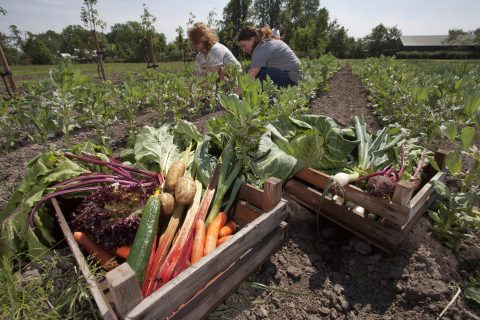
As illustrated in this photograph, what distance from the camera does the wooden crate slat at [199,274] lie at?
3.66 ft

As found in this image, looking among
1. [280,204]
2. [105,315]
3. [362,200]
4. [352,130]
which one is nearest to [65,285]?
[105,315]

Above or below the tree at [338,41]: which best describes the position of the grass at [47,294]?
below

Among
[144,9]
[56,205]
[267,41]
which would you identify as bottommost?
[56,205]

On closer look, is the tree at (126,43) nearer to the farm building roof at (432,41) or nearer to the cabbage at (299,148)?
the cabbage at (299,148)

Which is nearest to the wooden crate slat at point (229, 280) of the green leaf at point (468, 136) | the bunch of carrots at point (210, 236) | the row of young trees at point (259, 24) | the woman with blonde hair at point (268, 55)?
the bunch of carrots at point (210, 236)

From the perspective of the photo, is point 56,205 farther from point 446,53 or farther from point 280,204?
point 446,53

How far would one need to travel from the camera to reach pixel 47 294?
5.19 feet

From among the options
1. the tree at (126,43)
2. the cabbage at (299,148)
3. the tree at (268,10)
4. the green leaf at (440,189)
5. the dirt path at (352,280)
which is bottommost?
the dirt path at (352,280)

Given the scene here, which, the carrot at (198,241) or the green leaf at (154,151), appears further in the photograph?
the green leaf at (154,151)

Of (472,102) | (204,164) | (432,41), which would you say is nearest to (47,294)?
(204,164)

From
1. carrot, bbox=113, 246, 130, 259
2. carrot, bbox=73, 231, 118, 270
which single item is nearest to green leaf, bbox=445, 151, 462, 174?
carrot, bbox=113, 246, 130, 259

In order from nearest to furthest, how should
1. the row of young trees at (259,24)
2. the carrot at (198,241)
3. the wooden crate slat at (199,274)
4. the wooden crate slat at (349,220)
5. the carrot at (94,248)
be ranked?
the wooden crate slat at (199,274), the carrot at (198,241), the carrot at (94,248), the wooden crate slat at (349,220), the row of young trees at (259,24)

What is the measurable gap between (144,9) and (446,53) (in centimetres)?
6052

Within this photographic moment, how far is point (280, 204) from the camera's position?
1.82m
